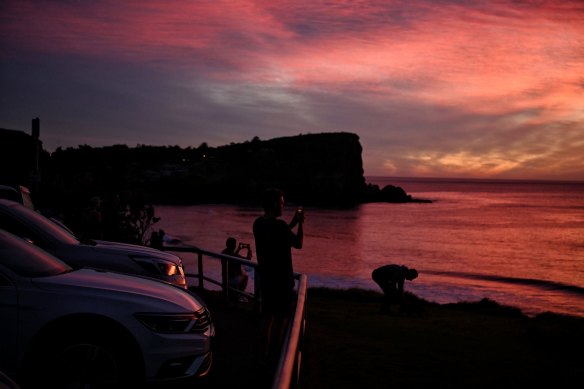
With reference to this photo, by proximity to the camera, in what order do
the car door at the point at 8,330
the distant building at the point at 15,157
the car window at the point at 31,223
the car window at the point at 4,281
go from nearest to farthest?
the car door at the point at 8,330 < the car window at the point at 4,281 < the car window at the point at 31,223 < the distant building at the point at 15,157

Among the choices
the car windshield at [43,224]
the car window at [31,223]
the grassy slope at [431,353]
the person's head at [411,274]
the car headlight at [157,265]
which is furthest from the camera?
the person's head at [411,274]

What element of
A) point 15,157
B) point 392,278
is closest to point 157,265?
point 392,278

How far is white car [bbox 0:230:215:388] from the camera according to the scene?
15.9 feet

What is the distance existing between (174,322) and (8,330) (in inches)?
52.4

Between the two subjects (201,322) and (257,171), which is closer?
(201,322)

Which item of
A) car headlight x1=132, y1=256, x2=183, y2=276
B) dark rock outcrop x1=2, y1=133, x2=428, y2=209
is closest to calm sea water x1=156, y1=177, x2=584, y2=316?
car headlight x1=132, y1=256, x2=183, y2=276

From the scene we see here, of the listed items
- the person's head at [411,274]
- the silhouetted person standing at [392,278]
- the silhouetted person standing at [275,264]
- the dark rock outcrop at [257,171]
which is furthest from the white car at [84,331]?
the dark rock outcrop at [257,171]

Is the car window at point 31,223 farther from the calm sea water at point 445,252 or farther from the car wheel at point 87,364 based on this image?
the calm sea water at point 445,252

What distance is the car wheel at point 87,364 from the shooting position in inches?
192

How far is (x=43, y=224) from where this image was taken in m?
7.74

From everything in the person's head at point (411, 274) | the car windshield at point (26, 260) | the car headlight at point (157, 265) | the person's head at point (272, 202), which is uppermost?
the person's head at point (272, 202)

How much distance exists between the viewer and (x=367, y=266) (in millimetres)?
40156

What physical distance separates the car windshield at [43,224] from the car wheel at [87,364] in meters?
2.98

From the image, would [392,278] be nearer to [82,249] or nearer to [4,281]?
[82,249]
